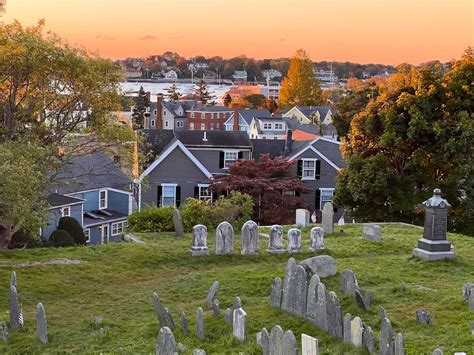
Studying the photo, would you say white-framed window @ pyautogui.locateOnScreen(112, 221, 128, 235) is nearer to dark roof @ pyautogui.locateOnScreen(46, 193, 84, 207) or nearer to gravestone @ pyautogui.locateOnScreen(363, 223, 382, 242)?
dark roof @ pyautogui.locateOnScreen(46, 193, 84, 207)

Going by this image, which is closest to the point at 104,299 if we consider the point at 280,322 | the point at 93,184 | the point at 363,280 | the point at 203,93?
the point at 280,322

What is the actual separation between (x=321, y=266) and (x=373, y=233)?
860 centimetres

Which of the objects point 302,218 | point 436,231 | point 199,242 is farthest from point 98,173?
point 436,231

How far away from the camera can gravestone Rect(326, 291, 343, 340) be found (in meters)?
15.3

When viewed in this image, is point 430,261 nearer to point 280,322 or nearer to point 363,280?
point 363,280

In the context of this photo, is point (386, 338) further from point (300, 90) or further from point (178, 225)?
point (300, 90)

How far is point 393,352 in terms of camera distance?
1318 cm

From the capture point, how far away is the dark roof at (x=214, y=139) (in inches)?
2031

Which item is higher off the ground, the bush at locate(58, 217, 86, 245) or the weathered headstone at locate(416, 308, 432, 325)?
the weathered headstone at locate(416, 308, 432, 325)

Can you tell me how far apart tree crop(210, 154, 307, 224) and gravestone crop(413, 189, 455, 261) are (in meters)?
19.4

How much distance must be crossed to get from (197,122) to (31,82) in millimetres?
93516

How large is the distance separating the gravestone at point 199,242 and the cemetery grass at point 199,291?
0.29 metres

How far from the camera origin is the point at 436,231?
2434 centimetres

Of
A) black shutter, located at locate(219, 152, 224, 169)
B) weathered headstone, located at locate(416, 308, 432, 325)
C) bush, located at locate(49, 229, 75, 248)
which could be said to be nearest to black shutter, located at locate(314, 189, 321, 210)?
black shutter, located at locate(219, 152, 224, 169)
